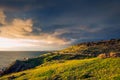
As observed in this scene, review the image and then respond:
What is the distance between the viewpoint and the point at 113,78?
5044 cm

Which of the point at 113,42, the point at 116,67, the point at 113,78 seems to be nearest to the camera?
the point at 113,78

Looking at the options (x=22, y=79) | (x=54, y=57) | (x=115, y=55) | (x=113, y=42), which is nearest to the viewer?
(x=22, y=79)

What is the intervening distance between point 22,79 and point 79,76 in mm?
17362

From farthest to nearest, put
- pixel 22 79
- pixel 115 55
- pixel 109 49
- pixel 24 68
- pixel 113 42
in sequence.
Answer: pixel 113 42
pixel 109 49
pixel 24 68
pixel 115 55
pixel 22 79

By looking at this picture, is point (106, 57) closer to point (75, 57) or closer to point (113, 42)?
point (75, 57)

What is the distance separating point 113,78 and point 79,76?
11.3m

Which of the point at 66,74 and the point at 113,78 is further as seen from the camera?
the point at 66,74

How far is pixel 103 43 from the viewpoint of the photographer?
404 feet

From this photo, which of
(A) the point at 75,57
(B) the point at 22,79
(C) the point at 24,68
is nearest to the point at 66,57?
(A) the point at 75,57

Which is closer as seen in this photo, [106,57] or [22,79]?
[22,79]

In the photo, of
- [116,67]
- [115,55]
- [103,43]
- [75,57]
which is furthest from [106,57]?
[103,43]

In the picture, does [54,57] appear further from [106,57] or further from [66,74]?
[66,74]

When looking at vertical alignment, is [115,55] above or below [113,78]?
above

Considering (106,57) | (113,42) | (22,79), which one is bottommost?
(22,79)
